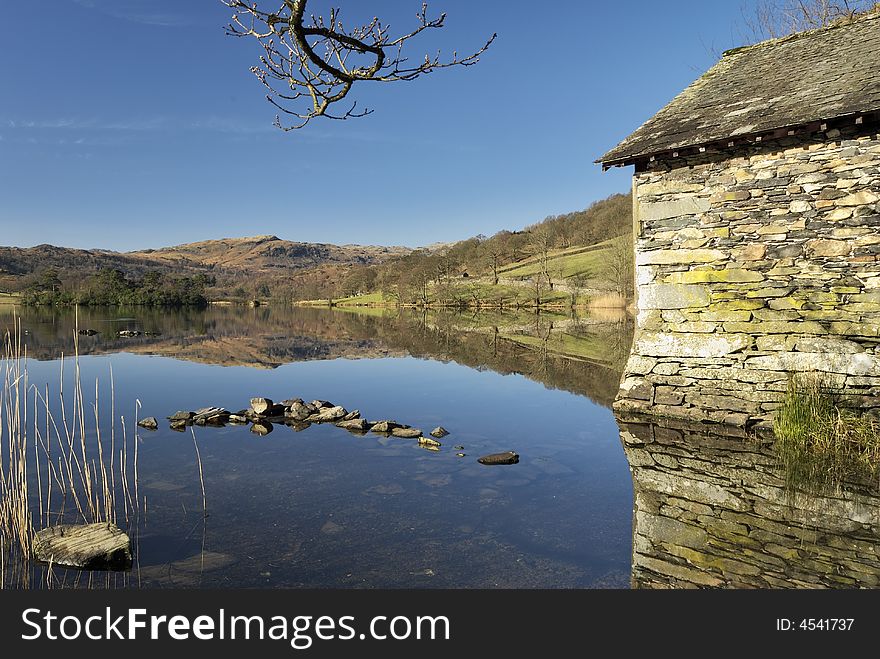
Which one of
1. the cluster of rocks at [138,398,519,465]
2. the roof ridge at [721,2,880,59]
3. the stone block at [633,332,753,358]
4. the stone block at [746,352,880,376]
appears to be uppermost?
the roof ridge at [721,2,880,59]

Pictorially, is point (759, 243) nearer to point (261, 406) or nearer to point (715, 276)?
point (715, 276)

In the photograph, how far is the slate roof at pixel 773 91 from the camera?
8.67m

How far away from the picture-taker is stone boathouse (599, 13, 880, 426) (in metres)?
8.29

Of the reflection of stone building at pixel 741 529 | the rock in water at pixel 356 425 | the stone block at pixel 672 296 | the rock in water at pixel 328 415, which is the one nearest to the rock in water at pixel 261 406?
the rock in water at pixel 328 415

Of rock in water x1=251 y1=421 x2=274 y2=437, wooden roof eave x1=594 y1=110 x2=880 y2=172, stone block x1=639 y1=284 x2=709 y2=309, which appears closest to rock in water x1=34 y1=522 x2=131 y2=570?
rock in water x1=251 y1=421 x2=274 y2=437

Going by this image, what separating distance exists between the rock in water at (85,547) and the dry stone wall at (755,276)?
7.72m

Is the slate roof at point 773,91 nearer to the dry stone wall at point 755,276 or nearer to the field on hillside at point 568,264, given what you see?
the dry stone wall at point 755,276

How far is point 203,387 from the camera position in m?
14.9

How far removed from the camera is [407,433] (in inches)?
380

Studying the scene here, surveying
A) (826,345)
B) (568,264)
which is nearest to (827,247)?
(826,345)

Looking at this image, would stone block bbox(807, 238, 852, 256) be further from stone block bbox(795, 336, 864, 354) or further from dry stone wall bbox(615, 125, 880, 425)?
stone block bbox(795, 336, 864, 354)

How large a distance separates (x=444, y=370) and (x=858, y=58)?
1228 centimetres

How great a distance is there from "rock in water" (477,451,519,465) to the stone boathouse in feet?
9.03

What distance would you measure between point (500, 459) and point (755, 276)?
197 inches
